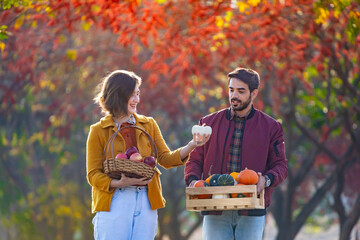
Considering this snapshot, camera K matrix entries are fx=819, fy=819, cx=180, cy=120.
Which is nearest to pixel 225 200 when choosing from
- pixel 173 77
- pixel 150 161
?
pixel 150 161

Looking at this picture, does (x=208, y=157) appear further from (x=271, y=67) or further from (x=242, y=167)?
(x=271, y=67)

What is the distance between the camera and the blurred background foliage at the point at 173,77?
12000mm

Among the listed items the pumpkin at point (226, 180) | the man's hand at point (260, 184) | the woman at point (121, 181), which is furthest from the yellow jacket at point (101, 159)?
the man's hand at point (260, 184)

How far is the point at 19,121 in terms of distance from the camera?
1956cm

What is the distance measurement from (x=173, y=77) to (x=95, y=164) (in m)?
9.92

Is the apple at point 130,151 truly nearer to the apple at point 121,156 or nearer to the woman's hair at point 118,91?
the apple at point 121,156

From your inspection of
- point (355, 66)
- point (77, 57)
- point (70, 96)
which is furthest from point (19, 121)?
point (355, 66)

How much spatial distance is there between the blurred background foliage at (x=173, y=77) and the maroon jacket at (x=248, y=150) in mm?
2397

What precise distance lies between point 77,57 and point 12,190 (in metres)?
6.99

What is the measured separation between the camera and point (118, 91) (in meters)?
6.07

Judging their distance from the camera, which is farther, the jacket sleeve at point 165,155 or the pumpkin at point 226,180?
the jacket sleeve at point 165,155

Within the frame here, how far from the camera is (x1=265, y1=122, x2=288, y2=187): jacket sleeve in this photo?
6.50m

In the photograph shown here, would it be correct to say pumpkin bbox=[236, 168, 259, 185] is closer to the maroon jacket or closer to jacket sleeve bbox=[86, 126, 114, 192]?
the maroon jacket

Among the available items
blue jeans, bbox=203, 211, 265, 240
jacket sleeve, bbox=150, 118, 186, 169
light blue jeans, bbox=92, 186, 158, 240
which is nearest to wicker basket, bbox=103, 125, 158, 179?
light blue jeans, bbox=92, 186, 158, 240
